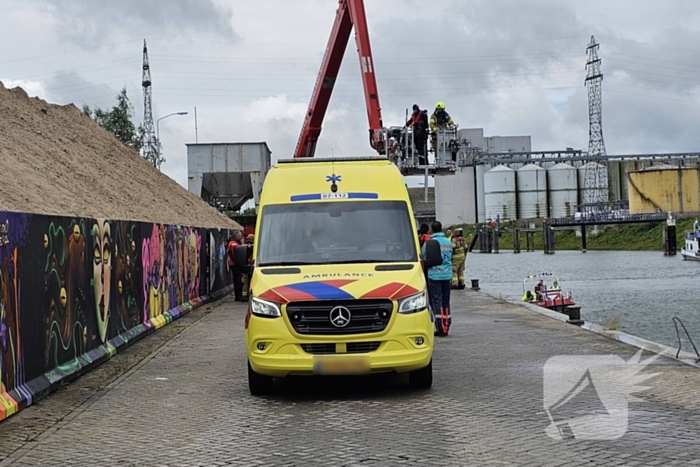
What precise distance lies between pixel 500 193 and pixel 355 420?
109209mm

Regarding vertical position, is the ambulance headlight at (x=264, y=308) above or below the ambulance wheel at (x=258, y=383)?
above

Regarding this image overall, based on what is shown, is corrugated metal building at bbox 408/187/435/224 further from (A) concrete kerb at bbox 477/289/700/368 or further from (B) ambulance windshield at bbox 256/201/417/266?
(A) concrete kerb at bbox 477/289/700/368

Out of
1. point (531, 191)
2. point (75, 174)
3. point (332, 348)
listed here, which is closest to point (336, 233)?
point (332, 348)

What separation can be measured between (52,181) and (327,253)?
57.3 ft

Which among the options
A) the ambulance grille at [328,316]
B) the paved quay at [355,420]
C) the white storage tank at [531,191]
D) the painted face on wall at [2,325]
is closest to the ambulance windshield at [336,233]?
the ambulance grille at [328,316]

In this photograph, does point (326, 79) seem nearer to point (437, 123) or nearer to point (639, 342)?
point (437, 123)

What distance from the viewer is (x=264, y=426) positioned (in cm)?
870

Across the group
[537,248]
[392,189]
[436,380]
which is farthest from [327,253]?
[537,248]

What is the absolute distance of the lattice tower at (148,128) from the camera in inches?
2137

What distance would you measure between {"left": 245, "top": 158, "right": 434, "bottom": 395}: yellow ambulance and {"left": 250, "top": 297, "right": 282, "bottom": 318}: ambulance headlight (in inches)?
0.4

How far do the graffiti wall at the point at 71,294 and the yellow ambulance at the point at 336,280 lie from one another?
7.97 feet

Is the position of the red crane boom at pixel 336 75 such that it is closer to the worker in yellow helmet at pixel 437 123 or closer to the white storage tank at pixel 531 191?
the worker in yellow helmet at pixel 437 123

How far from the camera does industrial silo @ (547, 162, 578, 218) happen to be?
11856 centimetres

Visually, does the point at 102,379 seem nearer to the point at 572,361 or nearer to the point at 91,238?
the point at 91,238
